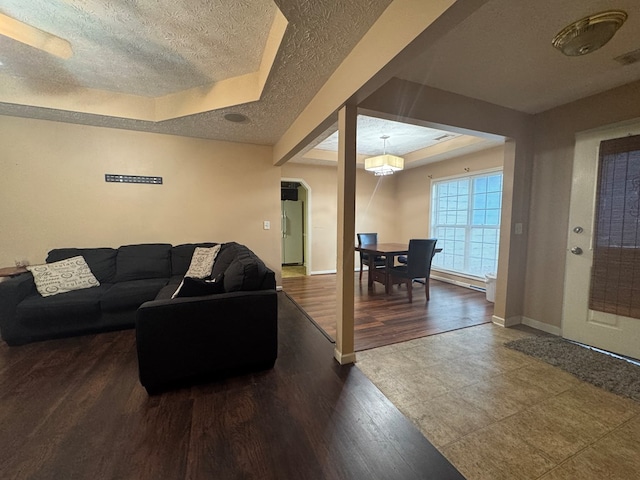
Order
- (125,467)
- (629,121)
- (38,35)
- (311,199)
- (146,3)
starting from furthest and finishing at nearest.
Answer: (311,199), (629,121), (38,35), (146,3), (125,467)

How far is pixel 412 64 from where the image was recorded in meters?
1.96

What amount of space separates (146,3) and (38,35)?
3.73ft

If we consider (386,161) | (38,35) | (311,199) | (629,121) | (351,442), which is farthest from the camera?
(311,199)

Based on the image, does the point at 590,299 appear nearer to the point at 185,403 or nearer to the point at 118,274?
the point at 185,403

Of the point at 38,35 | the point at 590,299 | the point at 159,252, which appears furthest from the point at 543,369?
the point at 38,35

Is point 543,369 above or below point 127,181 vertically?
below

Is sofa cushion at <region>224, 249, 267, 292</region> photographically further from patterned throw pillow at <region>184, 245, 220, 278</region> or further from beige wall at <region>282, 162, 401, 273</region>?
beige wall at <region>282, 162, 401, 273</region>

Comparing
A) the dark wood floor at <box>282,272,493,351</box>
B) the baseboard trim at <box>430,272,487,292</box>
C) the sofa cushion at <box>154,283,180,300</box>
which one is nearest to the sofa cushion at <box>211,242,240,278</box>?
the sofa cushion at <box>154,283,180,300</box>

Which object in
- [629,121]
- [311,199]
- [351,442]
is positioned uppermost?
[629,121]

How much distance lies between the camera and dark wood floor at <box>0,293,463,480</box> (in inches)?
47.6

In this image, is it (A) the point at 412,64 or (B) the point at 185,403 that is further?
(A) the point at 412,64

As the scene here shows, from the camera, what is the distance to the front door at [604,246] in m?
2.18

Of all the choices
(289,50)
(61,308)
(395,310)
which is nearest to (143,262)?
(61,308)

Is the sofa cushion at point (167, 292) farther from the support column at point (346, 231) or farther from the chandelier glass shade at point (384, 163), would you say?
the chandelier glass shade at point (384, 163)
